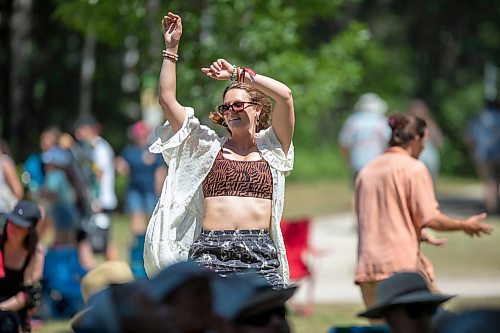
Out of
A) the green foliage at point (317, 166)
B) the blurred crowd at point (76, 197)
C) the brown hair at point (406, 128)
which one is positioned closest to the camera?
the brown hair at point (406, 128)

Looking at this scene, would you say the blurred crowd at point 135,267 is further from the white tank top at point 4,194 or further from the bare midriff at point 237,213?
the bare midriff at point 237,213

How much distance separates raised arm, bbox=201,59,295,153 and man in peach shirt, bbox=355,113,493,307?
5.17ft

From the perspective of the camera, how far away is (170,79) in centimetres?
705

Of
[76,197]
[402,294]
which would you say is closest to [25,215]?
[402,294]

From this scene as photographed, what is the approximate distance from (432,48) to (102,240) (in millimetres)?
30455

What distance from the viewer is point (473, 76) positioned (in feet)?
157

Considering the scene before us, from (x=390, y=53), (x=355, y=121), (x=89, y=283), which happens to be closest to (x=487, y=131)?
(x=355, y=121)

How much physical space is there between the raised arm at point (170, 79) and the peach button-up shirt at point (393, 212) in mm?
1951

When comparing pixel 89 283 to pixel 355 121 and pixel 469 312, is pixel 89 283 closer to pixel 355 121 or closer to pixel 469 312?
pixel 469 312

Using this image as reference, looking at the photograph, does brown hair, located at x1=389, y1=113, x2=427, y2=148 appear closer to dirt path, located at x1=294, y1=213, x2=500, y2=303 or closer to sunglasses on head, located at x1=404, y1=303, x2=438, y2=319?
sunglasses on head, located at x1=404, y1=303, x2=438, y2=319

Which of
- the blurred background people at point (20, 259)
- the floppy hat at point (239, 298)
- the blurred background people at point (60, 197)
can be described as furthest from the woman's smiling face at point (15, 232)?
the blurred background people at point (60, 197)

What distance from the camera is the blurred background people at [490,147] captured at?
73.7 feet

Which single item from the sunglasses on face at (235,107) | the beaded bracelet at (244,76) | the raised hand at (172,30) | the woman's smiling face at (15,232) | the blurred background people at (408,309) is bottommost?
the blurred background people at (408,309)

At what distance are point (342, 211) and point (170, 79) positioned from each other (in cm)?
1802
